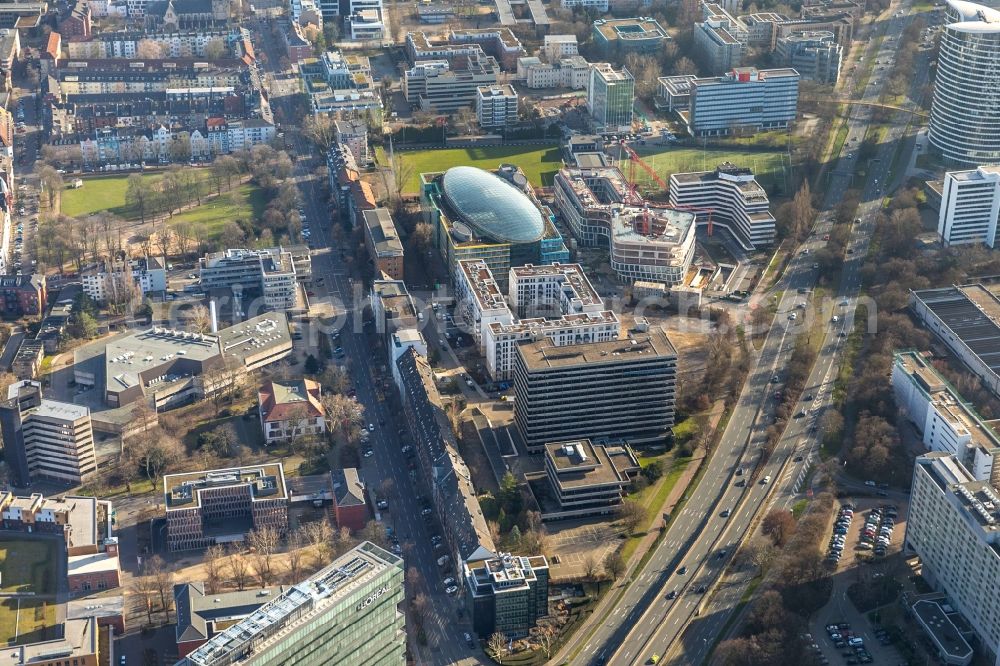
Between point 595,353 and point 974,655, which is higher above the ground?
point 595,353

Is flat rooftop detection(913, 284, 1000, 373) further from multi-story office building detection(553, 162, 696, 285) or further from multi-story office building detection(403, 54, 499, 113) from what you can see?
multi-story office building detection(403, 54, 499, 113)

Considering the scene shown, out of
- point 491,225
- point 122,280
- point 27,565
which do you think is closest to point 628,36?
point 491,225

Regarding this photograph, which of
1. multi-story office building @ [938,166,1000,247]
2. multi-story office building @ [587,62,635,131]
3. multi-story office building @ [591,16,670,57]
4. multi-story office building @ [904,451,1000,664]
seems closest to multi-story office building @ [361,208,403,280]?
multi-story office building @ [587,62,635,131]

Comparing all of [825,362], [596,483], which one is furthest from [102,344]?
[825,362]

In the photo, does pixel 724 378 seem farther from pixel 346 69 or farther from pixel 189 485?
pixel 346 69

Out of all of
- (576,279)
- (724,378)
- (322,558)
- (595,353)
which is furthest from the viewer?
(576,279)

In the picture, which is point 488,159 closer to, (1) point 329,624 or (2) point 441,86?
(2) point 441,86
